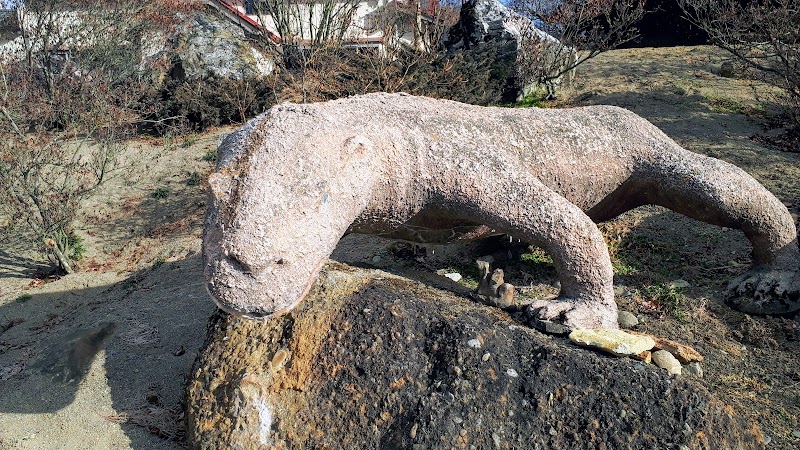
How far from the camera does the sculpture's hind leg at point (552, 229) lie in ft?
9.15

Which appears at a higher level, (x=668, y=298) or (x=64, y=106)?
(x=64, y=106)

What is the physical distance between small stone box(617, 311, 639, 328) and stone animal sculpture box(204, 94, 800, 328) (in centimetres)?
50

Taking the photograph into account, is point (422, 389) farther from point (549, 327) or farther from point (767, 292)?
point (767, 292)

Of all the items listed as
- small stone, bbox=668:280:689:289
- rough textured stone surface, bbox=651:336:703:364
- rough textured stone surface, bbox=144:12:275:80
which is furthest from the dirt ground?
rough textured stone surface, bbox=144:12:275:80

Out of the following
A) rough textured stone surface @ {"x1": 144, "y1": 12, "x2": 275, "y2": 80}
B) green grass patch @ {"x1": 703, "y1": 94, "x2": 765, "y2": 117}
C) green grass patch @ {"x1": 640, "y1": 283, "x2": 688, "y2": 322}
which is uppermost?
rough textured stone surface @ {"x1": 144, "y1": 12, "x2": 275, "y2": 80}

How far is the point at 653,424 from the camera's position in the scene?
2.19 metres

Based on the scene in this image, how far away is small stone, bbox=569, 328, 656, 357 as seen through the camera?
8.48ft

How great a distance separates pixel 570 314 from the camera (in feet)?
9.17

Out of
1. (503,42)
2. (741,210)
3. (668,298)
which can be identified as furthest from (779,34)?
(668,298)

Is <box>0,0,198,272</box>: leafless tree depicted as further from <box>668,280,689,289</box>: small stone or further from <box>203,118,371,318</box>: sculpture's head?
<box>668,280,689,289</box>: small stone

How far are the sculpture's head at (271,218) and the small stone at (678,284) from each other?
251cm

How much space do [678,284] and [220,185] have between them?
122 inches

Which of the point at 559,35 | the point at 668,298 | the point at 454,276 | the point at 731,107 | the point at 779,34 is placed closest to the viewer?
the point at 668,298

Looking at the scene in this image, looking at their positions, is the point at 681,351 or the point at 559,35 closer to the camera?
the point at 681,351
